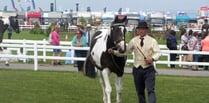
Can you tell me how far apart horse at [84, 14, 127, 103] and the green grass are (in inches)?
55.0

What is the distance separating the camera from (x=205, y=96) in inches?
533

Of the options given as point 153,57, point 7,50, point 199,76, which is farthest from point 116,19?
point 7,50

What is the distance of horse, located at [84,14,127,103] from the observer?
10.6 m

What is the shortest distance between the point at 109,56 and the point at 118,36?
647 millimetres

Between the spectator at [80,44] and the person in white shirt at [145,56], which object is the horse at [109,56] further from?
the spectator at [80,44]

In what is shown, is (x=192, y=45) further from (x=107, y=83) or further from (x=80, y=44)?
(x=107, y=83)

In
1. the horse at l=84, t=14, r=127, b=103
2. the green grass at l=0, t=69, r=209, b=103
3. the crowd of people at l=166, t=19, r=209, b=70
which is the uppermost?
the horse at l=84, t=14, r=127, b=103

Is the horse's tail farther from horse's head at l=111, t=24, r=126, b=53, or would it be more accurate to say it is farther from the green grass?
horse's head at l=111, t=24, r=126, b=53

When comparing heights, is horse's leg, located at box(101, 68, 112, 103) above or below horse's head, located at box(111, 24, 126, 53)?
below

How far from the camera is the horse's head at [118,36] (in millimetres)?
10305

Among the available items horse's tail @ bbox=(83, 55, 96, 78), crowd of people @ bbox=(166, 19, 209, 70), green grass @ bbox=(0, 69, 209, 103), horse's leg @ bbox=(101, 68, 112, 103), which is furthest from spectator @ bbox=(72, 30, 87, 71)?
horse's leg @ bbox=(101, 68, 112, 103)

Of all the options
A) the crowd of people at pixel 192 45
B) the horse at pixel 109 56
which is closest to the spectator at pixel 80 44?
the crowd of people at pixel 192 45

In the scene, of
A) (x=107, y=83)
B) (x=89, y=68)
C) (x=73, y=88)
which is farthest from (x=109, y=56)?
(x=73, y=88)

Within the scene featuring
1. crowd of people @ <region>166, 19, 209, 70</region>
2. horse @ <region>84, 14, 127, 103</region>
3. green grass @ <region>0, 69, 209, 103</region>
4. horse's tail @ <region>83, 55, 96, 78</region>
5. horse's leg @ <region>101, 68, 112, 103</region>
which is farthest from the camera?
crowd of people @ <region>166, 19, 209, 70</region>
